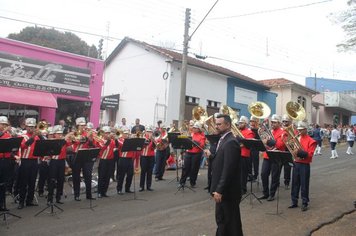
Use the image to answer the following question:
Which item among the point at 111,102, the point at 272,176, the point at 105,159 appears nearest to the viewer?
the point at 272,176

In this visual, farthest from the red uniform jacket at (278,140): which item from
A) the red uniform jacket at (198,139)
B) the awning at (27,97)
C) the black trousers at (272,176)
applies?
the awning at (27,97)

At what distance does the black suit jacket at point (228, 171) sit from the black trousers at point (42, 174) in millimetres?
6103

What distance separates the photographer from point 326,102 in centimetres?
4128

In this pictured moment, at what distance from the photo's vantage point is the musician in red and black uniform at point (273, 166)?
9445 mm

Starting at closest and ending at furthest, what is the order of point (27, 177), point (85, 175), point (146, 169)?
point (27, 177)
point (85, 175)
point (146, 169)

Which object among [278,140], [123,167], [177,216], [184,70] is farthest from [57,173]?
[184,70]

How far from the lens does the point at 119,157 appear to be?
10773 millimetres

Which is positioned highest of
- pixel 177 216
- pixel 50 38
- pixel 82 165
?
pixel 50 38

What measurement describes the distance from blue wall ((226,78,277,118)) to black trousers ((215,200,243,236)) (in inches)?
899

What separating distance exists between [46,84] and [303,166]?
44.2 ft

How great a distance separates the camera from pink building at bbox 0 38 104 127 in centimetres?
1641

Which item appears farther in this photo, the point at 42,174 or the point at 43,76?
the point at 43,76

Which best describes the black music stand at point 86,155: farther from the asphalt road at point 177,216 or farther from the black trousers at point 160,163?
the black trousers at point 160,163

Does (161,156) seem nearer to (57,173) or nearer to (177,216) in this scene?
(57,173)
